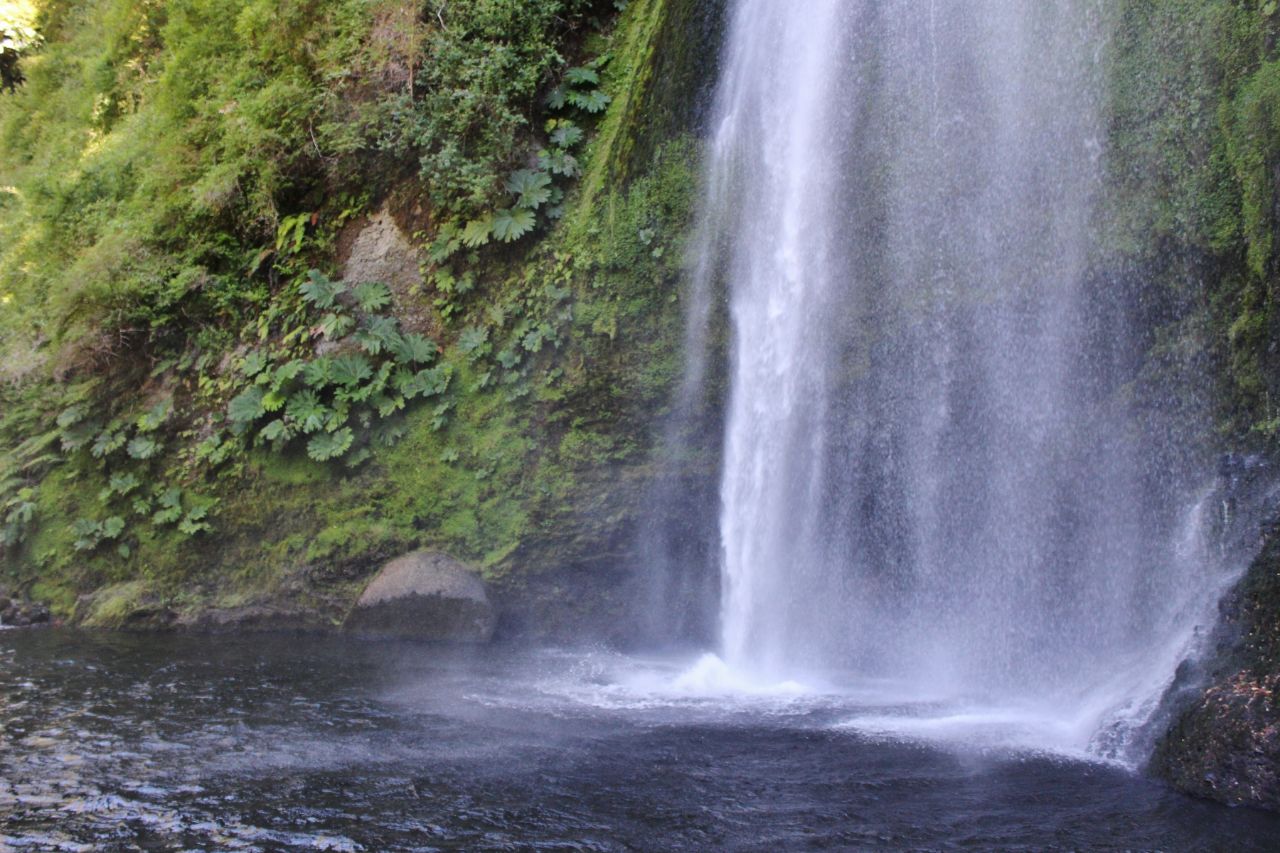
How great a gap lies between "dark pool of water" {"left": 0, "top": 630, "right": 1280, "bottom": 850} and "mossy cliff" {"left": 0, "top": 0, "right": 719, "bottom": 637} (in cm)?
236

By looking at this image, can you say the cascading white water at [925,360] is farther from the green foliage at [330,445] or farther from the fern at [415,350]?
the green foliage at [330,445]

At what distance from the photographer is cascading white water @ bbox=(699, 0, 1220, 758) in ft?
28.1

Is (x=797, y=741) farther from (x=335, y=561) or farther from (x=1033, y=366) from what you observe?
(x=335, y=561)

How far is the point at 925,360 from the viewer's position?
942cm

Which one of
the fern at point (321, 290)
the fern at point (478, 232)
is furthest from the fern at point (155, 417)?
the fern at point (478, 232)

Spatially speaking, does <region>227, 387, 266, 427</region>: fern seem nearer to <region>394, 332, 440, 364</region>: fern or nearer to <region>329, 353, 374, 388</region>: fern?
<region>329, 353, 374, 388</region>: fern

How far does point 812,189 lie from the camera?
999 cm

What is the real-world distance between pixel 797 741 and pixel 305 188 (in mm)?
8851

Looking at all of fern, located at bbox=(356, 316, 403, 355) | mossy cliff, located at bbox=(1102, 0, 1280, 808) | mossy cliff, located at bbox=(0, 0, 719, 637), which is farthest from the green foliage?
mossy cliff, located at bbox=(1102, 0, 1280, 808)

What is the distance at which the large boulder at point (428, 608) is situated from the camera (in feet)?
33.3

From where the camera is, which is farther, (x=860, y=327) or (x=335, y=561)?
(x=335, y=561)

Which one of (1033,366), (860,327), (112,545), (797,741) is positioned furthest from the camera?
(112,545)

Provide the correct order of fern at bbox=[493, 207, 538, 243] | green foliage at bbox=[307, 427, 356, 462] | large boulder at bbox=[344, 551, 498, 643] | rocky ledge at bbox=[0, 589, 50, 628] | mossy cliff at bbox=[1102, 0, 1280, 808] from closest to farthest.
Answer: mossy cliff at bbox=[1102, 0, 1280, 808]
large boulder at bbox=[344, 551, 498, 643]
fern at bbox=[493, 207, 538, 243]
green foliage at bbox=[307, 427, 356, 462]
rocky ledge at bbox=[0, 589, 50, 628]

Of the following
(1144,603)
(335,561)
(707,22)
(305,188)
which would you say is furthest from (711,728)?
(305,188)
